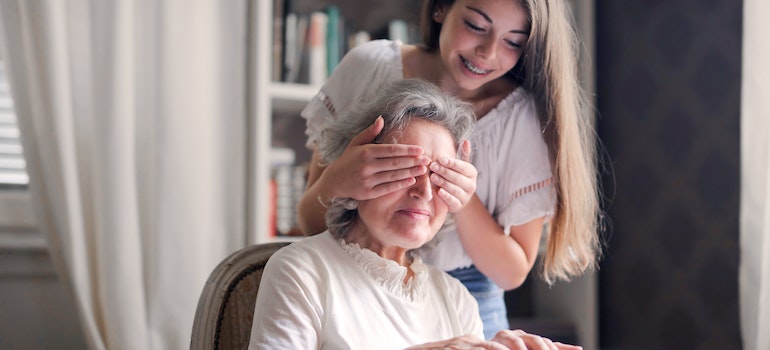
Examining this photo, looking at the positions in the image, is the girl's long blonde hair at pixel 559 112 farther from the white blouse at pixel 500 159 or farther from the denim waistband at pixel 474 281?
the denim waistband at pixel 474 281

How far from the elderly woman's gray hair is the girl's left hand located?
89 mm

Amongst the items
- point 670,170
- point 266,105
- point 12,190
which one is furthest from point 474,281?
point 12,190

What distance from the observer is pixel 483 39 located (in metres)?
1.32

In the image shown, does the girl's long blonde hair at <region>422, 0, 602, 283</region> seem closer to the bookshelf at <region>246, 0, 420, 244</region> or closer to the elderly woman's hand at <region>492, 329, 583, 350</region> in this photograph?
the elderly woman's hand at <region>492, 329, 583, 350</region>

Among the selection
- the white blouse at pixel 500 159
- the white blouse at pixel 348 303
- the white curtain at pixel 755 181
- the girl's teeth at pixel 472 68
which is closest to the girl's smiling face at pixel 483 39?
the girl's teeth at pixel 472 68

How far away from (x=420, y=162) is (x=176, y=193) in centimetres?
140

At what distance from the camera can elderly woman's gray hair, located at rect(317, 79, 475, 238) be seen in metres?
1.18

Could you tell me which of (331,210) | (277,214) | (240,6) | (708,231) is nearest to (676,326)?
(708,231)

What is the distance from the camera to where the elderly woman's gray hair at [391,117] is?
118 cm

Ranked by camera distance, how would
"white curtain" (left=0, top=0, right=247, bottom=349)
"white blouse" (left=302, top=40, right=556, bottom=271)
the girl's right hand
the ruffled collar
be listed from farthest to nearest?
"white curtain" (left=0, top=0, right=247, bottom=349), "white blouse" (left=302, top=40, right=556, bottom=271), the ruffled collar, the girl's right hand

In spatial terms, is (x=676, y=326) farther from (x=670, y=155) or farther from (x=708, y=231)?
(x=670, y=155)

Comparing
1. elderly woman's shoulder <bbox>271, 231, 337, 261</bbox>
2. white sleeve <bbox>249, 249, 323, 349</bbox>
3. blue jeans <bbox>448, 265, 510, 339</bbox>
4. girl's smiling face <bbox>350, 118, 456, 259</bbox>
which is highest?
girl's smiling face <bbox>350, 118, 456, 259</bbox>

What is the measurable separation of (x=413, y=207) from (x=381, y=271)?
134mm

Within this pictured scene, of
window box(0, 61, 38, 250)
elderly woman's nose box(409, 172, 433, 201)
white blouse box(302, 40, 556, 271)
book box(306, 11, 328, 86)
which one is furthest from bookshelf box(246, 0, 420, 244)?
elderly woman's nose box(409, 172, 433, 201)
